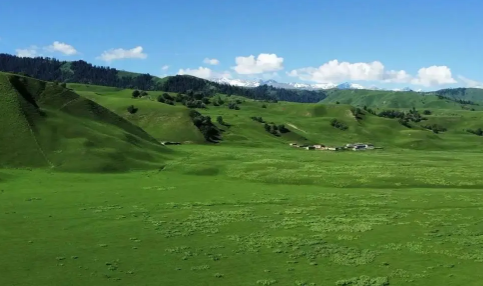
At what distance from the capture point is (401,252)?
45.3 m

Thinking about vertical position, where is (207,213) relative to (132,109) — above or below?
below

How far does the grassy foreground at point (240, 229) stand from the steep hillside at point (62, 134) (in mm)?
6980

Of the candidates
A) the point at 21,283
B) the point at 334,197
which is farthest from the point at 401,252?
the point at 21,283

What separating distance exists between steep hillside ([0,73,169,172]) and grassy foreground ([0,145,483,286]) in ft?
22.9

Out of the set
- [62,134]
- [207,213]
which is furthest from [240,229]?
[62,134]

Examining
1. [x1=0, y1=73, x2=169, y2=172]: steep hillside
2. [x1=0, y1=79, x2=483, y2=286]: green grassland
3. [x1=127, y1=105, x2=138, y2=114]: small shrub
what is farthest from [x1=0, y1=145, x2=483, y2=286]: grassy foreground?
[x1=127, y1=105, x2=138, y2=114]: small shrub

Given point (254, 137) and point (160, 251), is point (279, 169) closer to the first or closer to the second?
point (160, 251)

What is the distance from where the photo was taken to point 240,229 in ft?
176

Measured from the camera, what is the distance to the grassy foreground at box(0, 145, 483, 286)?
38938 millimetres

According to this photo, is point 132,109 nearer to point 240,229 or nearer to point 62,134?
point 62,134

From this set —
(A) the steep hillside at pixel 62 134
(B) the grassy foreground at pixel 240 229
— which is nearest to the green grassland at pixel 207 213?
(B) the grassy foreground at pixel 240 229

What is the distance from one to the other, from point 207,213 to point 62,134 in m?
58.2

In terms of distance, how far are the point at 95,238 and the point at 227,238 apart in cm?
1382

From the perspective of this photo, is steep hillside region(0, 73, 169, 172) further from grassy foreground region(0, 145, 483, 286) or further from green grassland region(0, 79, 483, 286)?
grassy foreground region(0, 145, 483, 286)
